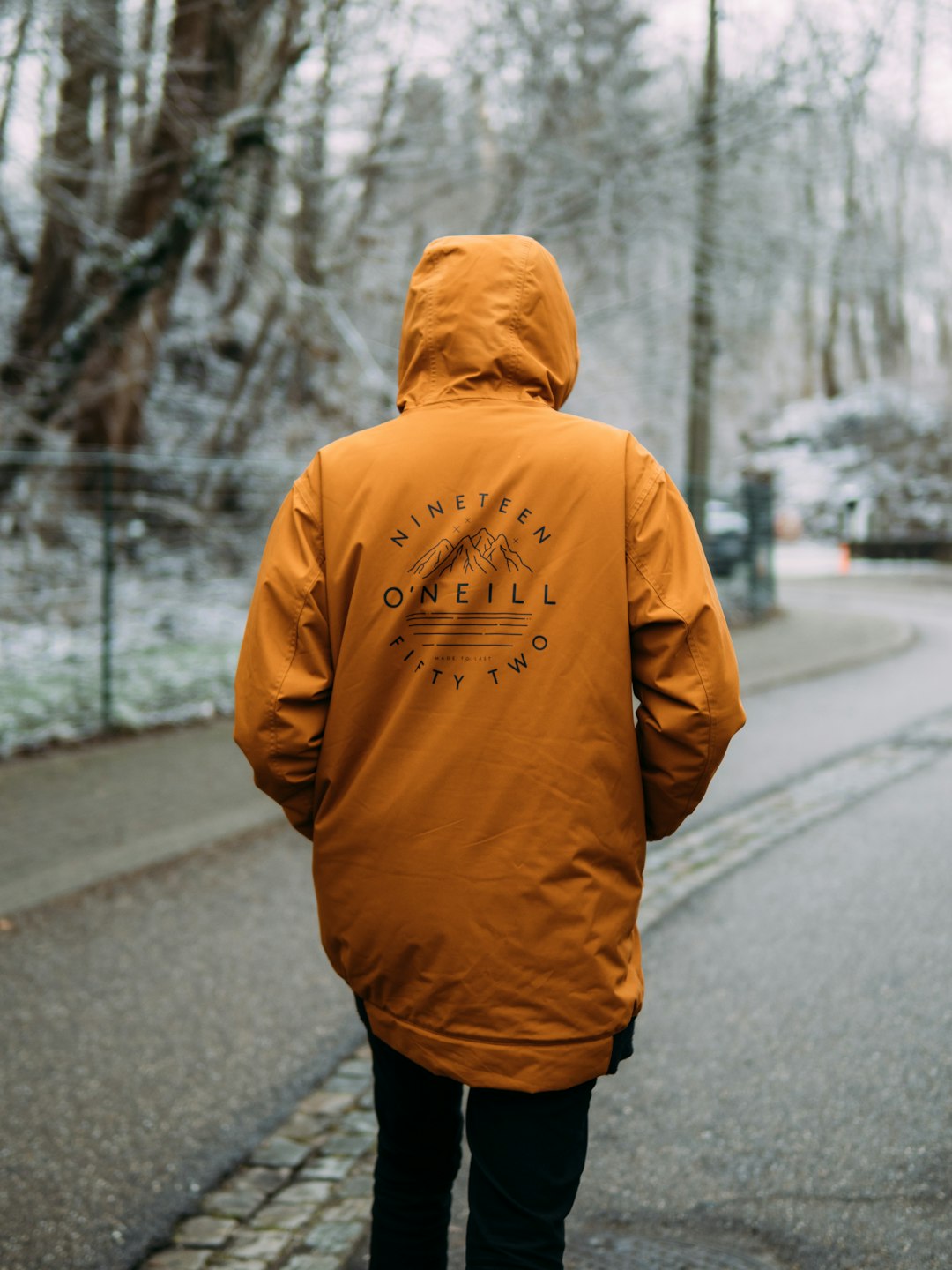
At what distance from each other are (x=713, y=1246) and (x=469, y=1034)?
3.99 ft

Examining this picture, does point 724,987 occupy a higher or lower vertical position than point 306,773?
lower

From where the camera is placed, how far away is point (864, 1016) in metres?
4.02

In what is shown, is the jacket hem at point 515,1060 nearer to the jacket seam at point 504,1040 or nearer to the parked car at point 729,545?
the jacket seam at point 504,1040

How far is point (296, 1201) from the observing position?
119 inches

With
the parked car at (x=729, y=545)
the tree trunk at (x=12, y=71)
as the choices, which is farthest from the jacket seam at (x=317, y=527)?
the parked car at (x=729, y=545)

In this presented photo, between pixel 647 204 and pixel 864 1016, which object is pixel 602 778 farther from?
pixel 647 204

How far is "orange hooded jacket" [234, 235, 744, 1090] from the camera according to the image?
6.32ft

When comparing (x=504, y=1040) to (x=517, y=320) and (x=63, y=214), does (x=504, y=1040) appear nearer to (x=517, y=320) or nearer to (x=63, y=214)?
(x=517, y=320)

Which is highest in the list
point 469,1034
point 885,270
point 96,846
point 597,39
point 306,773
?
point 597,39

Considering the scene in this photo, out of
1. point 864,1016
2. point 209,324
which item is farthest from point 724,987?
point 209,324

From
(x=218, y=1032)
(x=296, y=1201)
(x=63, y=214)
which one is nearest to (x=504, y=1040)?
(x=296, y=1201)

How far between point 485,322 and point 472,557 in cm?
37

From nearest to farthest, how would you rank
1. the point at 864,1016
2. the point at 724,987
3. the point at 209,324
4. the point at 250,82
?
the point at 864,1016 → the point at 724,987 → the point at 250,82 → the point at 209,324

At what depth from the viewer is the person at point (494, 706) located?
6.31ft
